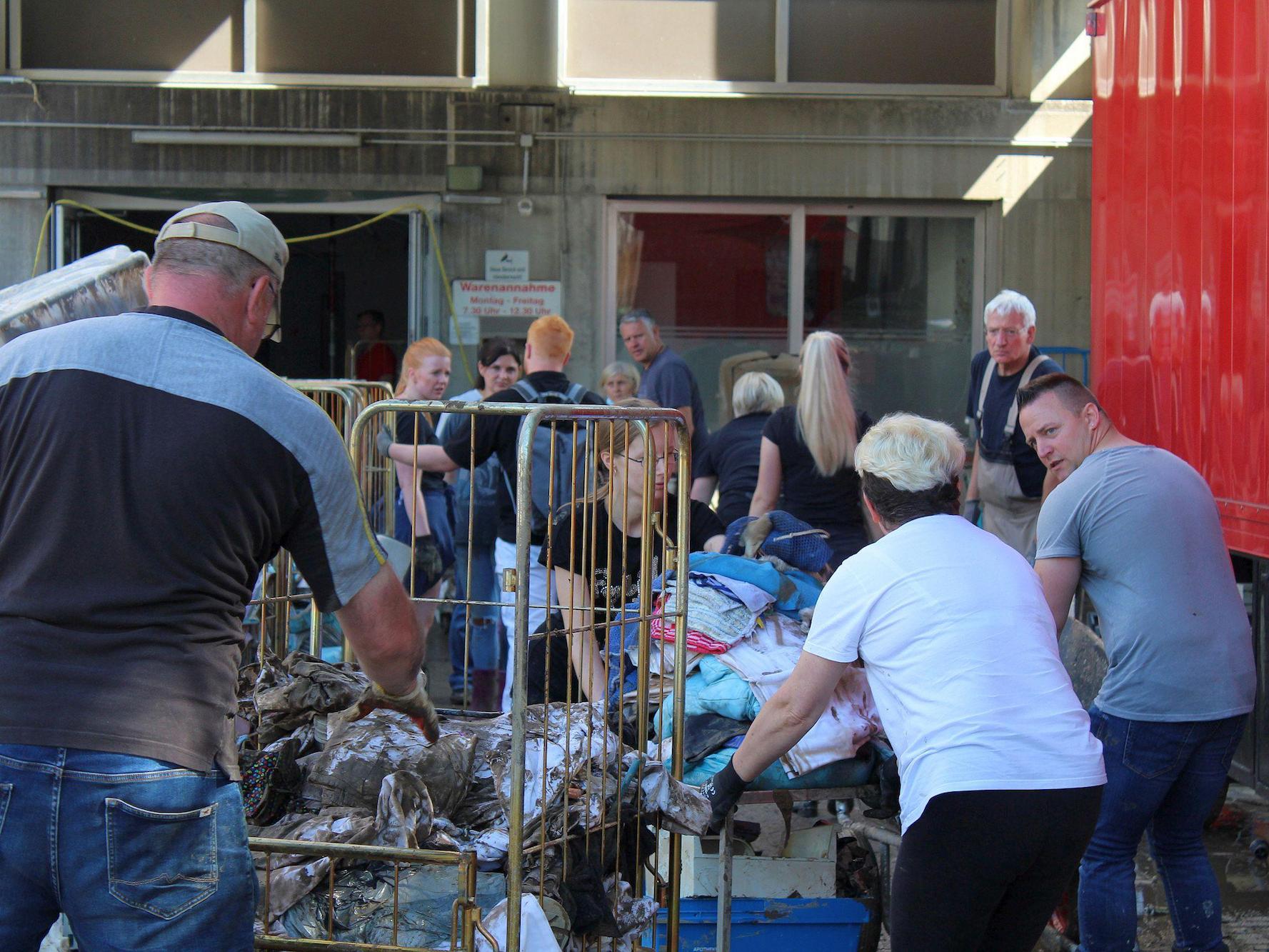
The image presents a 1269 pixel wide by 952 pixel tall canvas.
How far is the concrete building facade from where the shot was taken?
8469 millimetres

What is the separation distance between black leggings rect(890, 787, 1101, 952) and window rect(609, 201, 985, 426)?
6053 mm

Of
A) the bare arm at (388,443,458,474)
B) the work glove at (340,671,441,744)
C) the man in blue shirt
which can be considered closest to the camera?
the work glove at (340,671,441,744)

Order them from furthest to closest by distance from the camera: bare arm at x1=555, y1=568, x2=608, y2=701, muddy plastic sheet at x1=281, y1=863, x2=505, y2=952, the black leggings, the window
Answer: the window, bare arm at x1=555, y1=568, x2=608, y2=701, muddy plastic sheet at x1=281, y1=863, x2=505, y2=952, the black leggings

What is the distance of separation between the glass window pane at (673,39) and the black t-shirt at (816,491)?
4.10 metres

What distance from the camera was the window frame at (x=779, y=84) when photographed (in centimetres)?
845

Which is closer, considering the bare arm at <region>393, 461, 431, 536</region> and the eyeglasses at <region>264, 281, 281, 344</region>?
the eyeglasses at <region>264, 281, 281, 344</region>

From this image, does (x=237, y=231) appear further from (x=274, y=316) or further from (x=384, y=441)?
(x=384, y=441)

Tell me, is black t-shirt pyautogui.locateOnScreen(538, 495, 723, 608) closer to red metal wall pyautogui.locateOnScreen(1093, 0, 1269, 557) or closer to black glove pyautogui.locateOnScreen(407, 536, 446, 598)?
black glove pyautogui.locateOnScreen(407, 536, 446, 598)

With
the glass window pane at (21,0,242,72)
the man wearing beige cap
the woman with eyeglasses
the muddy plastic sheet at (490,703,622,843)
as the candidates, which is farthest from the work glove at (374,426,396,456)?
the glass window pane at (21,0,242,72)

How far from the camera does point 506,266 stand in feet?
28.0

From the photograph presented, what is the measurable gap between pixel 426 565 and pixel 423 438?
115 cm

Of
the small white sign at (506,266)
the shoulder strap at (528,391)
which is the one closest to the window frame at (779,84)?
the small white sign at (506,266)

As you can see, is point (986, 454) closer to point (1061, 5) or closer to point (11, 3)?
point (1061, 5)

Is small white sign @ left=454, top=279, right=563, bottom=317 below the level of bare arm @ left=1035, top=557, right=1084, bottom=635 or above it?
above
